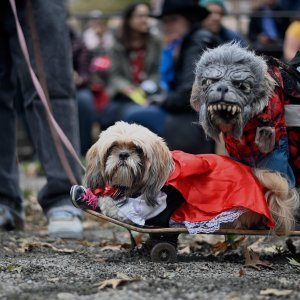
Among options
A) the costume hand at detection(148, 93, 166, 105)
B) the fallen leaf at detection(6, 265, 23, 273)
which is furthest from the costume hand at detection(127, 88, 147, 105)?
the fallen leaf at detection(6, 265, 23, 273)

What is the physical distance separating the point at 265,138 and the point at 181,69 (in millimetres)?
3447

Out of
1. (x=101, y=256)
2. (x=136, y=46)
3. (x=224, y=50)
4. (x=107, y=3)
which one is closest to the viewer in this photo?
(x=224, y=50)

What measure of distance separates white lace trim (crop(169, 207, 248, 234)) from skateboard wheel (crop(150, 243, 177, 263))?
0.16 metres

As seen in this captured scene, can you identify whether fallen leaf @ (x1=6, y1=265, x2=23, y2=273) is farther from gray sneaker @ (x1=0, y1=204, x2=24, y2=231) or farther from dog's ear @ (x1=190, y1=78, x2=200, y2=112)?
gray sneaker @ (x1=0, y1=204, x2=24, y2=231)

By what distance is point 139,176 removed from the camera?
4.01 m

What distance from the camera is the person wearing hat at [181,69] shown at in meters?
7.21

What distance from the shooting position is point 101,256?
441 cm

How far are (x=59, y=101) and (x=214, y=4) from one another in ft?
12.2

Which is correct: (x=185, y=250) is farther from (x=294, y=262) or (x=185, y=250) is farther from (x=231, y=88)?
(x=231, y=88)

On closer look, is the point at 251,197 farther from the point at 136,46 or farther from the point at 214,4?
the point at 136,46

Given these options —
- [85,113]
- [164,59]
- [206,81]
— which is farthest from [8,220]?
[85,113]

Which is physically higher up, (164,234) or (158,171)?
(158,171)

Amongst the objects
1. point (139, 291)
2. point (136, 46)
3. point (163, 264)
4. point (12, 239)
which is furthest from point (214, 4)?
point (139, 291)

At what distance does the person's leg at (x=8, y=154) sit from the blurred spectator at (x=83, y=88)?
445 cm
